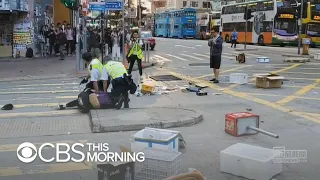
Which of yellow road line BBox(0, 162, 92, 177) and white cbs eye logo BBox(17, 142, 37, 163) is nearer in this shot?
yellow road line BBox(0, 162, 92, 177)

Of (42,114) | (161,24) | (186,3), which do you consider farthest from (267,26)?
(186,3)

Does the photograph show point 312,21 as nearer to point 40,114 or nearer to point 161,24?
point 40,114

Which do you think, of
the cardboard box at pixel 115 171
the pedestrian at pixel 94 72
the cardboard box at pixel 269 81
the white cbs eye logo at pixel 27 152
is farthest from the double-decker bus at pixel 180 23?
the cardboard box at pixel 115 171

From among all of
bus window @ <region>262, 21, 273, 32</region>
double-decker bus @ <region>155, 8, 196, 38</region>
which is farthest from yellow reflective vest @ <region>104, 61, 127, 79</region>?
double-decker bus @ <region>155, 8, 196, 38</region>

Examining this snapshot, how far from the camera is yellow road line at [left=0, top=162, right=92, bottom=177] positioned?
573 centimetres

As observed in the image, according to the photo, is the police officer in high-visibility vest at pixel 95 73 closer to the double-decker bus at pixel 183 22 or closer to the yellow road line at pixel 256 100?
the yellow road line at pixel 256 100

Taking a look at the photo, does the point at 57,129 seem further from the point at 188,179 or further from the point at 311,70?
the point at 311,70

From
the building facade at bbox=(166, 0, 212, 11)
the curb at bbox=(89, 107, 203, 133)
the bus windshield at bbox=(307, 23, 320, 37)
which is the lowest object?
the curb at bbox=(89, 107, 203, 133)

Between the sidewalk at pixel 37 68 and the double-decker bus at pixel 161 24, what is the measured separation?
142 ft

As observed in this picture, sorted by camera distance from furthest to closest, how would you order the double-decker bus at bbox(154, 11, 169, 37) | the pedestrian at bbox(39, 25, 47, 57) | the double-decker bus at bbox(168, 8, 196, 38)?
the double-decker bus at bbox(154, 11, 169, 37), the double-decker bus at bbox(168, 8, 196, 38), the pedestrian at bbox(39, 25, 47, 57)

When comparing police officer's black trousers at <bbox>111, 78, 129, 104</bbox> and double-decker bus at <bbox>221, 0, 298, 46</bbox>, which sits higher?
double-decker bus at <bbox>221, 0, 298, 46</bbox>

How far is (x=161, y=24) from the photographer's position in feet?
231

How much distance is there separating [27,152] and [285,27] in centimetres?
3485

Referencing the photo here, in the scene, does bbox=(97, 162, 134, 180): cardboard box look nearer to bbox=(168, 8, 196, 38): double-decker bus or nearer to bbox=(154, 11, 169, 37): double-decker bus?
bbox=(168, 8, 196, 38): double-decker bus
